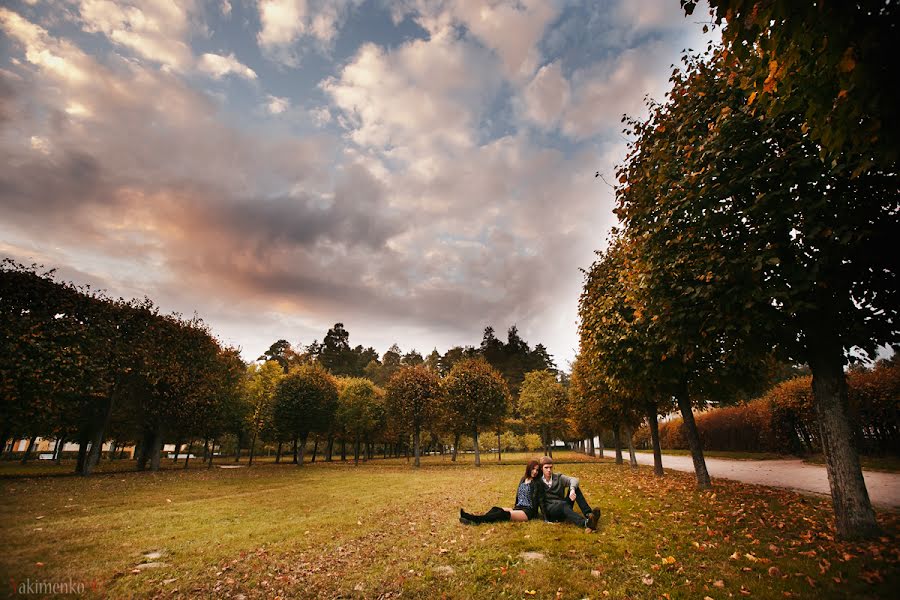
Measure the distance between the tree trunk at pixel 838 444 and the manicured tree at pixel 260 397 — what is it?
1637 inches

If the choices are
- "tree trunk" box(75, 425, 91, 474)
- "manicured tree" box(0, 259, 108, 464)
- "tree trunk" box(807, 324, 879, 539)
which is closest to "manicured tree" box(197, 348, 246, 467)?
A: "tree trunk" box(75, 425, 91, 474)

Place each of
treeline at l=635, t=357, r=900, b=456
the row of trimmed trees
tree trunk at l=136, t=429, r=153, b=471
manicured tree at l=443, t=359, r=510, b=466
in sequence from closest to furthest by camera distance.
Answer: treeline at l=635, t=357, r=900, b=456, tree trunk at l=136, t=429, r=153, b=471, manicured tree at l=443, t=359, r=510, b=466, the row of trimmed trees

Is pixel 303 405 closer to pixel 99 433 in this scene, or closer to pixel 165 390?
pixel 165 390

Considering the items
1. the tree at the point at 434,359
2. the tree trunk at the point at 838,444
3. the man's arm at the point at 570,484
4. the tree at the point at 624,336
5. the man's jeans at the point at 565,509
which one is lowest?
the man's jeans at the point at 565,509

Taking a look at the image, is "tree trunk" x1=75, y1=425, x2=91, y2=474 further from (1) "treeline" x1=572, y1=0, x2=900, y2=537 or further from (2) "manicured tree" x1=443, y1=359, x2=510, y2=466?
(1) "treeline" x1=572, y1=0, x2=900, y2=537

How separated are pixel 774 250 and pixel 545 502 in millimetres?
7710

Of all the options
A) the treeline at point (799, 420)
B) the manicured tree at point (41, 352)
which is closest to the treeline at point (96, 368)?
the manicured tree at point (41, 352)

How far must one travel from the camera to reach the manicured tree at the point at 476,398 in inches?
1497

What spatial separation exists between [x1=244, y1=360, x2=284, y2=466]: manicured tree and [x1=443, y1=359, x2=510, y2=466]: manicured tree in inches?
757

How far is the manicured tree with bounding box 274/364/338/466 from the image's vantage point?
38062 mm

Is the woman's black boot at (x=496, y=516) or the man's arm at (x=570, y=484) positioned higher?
the man's arm at (x=570, y=484)

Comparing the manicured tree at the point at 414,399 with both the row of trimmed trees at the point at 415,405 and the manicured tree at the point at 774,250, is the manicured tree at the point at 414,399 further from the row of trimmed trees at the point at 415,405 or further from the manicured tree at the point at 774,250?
the manicured tree at the point at 774,250

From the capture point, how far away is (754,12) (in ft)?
13.1

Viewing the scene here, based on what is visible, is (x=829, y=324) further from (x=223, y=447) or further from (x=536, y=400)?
(x=223, y=447)
